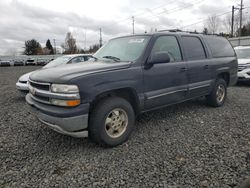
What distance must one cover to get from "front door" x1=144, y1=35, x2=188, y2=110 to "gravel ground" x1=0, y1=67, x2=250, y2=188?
1.96ft

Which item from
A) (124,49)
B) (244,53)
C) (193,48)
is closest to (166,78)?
(124,49)

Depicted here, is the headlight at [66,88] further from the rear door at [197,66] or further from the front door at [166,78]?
the rear door at [197,66]

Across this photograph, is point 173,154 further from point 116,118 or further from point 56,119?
point 56,119

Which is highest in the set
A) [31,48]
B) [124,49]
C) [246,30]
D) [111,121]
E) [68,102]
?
[246,30]

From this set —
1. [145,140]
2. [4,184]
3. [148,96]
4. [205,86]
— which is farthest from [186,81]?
[4,184]

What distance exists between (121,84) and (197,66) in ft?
7.19

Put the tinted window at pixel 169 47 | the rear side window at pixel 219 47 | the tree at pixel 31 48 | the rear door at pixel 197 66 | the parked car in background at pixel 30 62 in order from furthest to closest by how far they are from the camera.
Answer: the tree at pixel 31 48, the parked car in background at pixel 30 62, the rear side window at pixel 219 47, the rear door at pixel 197 66, the tinted window at pixel 169 47

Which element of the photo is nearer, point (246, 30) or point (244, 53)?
point (244, 53)

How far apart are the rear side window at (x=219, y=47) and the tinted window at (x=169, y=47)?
1.33m

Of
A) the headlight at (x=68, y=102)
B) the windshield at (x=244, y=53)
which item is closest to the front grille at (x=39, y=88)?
the headlight at (x=68, y=102)

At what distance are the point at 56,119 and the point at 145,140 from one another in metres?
1.53

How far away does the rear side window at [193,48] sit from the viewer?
176 inches

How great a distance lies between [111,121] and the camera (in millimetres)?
3258

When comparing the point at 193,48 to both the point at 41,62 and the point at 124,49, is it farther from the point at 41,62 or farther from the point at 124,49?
the point at 41,62
